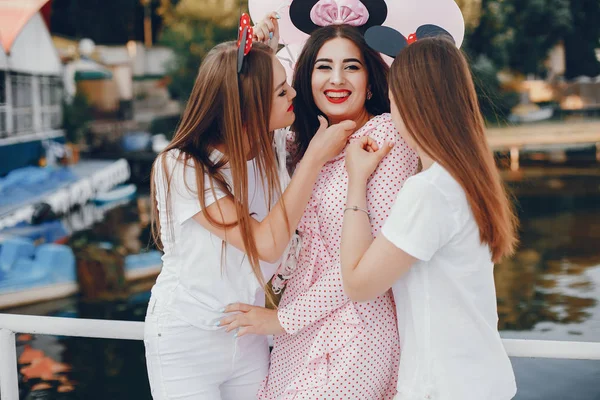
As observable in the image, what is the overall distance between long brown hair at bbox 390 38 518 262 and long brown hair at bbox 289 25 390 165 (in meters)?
0.30

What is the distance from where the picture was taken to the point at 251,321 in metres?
1.21

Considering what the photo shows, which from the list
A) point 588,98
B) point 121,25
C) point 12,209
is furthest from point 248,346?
point 121,25

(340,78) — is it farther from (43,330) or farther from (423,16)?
(43,330)

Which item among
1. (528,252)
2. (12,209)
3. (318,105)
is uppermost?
(318,105)

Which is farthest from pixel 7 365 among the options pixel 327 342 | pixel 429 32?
pixel 429 32

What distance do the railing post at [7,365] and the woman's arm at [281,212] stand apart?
525 mm

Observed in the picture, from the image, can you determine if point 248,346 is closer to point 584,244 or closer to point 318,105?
point 318,105

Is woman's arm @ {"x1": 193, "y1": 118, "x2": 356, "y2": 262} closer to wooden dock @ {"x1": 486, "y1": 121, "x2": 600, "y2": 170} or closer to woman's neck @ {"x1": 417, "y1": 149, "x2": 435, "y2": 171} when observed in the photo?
woman's neck @ {"x1": 417, "y1": 149, "x2": 435, "y2": 171}

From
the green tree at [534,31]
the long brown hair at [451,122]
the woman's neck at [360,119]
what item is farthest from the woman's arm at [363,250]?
the green tree at [534,31]

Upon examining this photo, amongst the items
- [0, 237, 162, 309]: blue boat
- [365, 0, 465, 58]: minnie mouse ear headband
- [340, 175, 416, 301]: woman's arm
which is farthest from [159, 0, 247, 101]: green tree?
[340, 175, 416, 301]: woman's arm

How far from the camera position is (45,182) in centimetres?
1282

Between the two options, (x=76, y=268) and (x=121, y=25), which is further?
(x=121, y=25)

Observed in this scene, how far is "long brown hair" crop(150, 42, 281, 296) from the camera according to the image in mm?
1178

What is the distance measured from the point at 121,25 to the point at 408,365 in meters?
17.3
